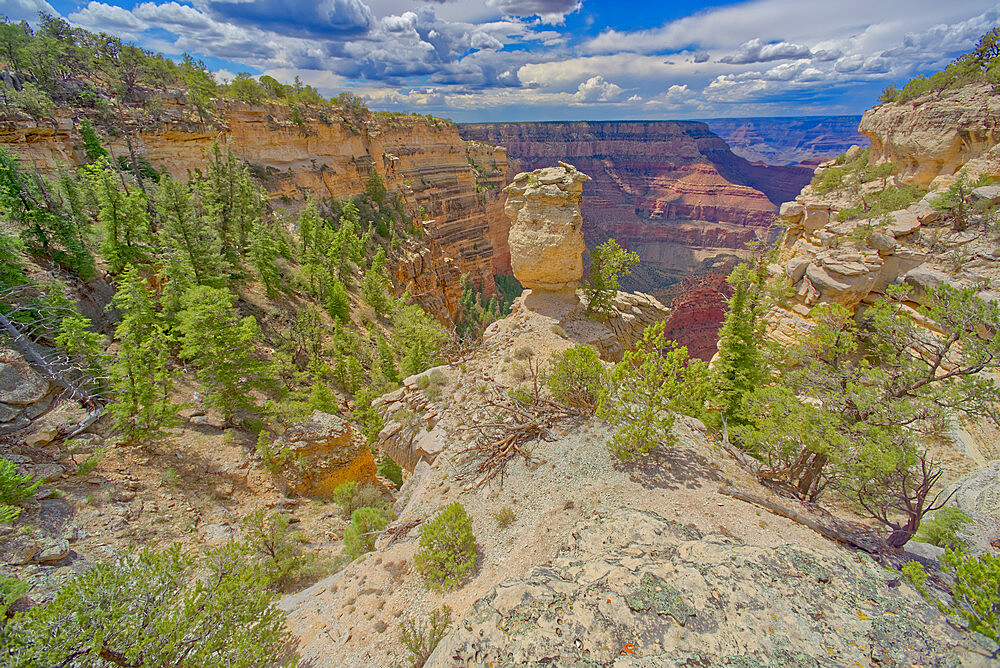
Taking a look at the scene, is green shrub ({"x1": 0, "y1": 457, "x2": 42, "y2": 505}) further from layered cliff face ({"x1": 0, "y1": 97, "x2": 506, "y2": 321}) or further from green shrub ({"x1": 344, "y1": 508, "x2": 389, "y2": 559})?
layered cliff face ({"x1": 0, "y1": 97, "x2": 506, "y2": 321})

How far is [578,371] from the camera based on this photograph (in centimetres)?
1116

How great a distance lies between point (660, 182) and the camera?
13288 centimetres

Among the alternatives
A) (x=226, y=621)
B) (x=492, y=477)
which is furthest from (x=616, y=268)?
(x=226, y=621)

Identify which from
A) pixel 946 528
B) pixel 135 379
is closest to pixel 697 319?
pixel 946 528

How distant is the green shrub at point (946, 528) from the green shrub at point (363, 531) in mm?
11959

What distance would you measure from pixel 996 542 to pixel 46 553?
16.9 m

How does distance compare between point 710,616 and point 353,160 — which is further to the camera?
point 353,160

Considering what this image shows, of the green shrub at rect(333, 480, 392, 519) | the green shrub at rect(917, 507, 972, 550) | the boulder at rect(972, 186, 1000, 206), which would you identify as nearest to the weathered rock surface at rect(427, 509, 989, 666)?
the green shrub at rect(917, 507, 972, 550)

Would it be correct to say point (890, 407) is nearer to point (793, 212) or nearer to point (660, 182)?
point (793, 212)

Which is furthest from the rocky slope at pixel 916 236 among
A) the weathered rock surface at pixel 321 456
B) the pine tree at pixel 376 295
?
the pine tree at pixel 376 295

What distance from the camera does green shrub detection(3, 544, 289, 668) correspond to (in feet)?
13.9

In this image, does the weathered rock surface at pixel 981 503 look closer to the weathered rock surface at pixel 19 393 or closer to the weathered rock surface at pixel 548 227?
the weathered rock surface at pixel 548 227

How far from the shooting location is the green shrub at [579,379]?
11.0 metres

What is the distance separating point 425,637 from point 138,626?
12.9 ft
